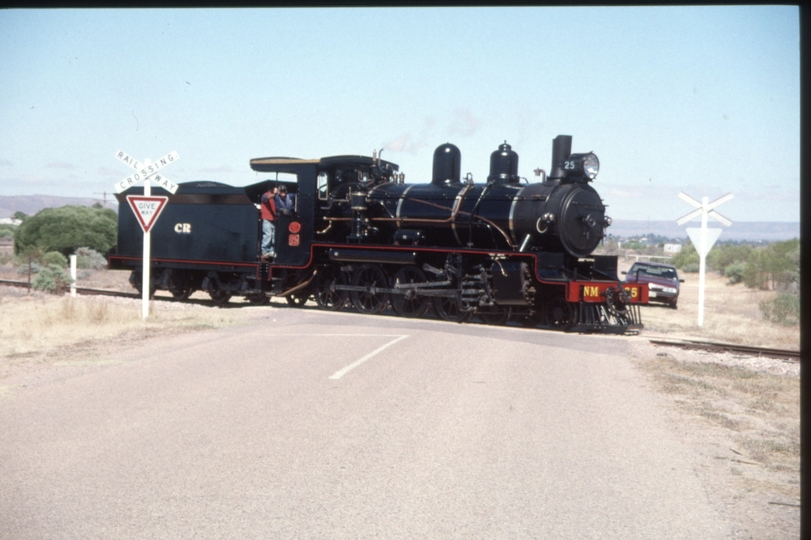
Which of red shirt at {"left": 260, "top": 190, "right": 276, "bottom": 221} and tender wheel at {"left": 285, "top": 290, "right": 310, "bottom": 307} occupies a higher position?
red shirt at {"left": 260, "top": 190, "right": 276, "bottom": 221}

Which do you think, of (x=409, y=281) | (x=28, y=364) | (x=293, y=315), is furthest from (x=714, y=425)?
(x=293, y=315)

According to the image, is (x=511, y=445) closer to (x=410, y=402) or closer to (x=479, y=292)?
(x=410, y=402)

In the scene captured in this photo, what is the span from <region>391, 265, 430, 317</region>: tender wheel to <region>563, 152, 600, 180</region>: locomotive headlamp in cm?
387

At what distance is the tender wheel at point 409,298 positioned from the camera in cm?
1788

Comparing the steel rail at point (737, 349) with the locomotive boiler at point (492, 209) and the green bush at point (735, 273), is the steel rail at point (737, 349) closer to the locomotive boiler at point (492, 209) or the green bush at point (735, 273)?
the locomotive boiler at point (492, 209)

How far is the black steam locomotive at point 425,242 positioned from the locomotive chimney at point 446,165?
0.03m

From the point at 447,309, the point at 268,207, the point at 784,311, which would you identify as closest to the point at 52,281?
the point at 268,207

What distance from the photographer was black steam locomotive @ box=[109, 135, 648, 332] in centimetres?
1625

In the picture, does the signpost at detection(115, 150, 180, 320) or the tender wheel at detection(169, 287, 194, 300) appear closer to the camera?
the signpost at detection(115, 150, 180, 320)

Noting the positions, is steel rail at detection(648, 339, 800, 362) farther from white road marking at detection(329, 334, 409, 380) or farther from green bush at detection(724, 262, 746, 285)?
green bush at detection(724, 262, 746, 285)

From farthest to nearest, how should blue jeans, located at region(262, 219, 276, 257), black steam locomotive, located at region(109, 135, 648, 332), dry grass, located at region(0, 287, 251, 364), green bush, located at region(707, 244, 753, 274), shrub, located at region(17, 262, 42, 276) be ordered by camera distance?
green bush, located at region(707, 244, 753, 274) < shrub, located at region(17, 262, 42, 276) < blue jeans, located at region(262, 219, 276, 257) < black steam locomotive, located at region(109, 135, 648, 332) < dry grass, located at region(0, 287, 251, 364)

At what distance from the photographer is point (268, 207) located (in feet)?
66.8

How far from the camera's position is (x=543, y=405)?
28.7ft

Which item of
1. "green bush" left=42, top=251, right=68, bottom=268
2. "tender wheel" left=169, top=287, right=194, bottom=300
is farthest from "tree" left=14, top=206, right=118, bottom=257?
"tender wheel" left=169, top=287, right=194, bottom=300
